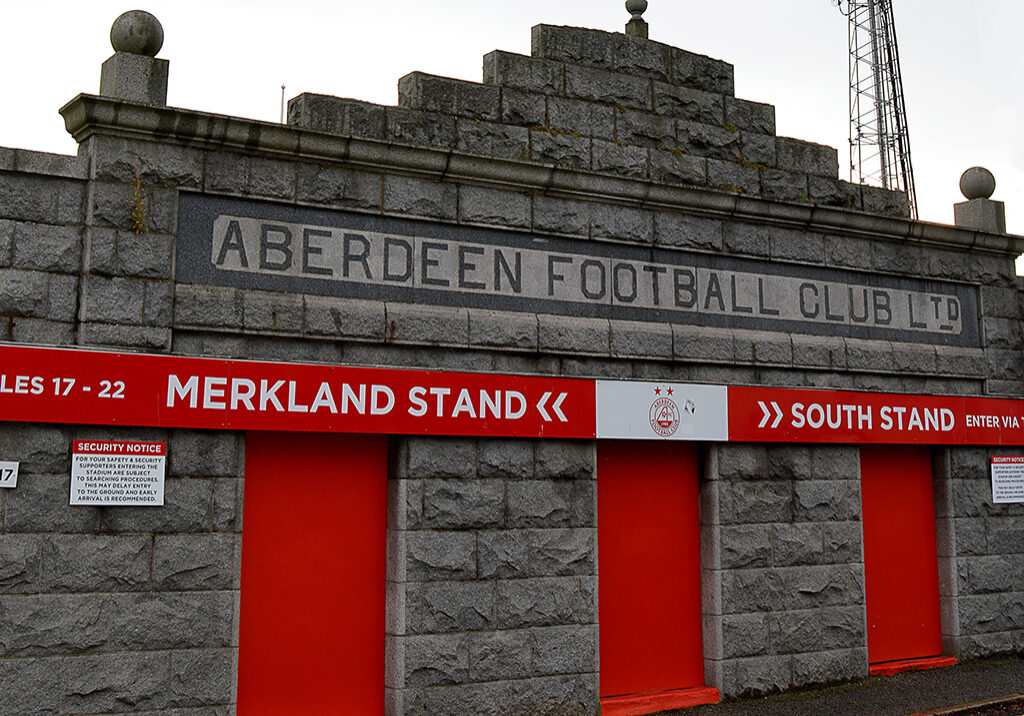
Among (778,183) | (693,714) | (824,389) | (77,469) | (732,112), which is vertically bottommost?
(693,714)

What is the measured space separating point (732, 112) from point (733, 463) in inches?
141

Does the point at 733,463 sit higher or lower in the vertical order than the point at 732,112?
lower

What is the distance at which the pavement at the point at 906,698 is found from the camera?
361 inches

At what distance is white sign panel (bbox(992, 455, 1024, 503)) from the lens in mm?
11516

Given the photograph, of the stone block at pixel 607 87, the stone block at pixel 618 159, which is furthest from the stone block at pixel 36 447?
the stone block at pixel 607 87

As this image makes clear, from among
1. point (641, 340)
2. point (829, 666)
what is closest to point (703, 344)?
point (641, 340)

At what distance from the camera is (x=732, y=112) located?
1054cm

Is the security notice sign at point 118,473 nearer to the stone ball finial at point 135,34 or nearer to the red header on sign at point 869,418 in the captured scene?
the stone ball finial at point 135,34

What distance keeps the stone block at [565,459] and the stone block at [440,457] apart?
66 centimetres

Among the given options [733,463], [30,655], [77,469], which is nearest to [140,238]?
[77,469]

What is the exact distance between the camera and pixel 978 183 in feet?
39.4

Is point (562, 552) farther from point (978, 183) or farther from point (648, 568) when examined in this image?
point (978, 183)

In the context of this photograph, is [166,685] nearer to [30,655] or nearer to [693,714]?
[30,655]

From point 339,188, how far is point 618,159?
2808 millimetres
